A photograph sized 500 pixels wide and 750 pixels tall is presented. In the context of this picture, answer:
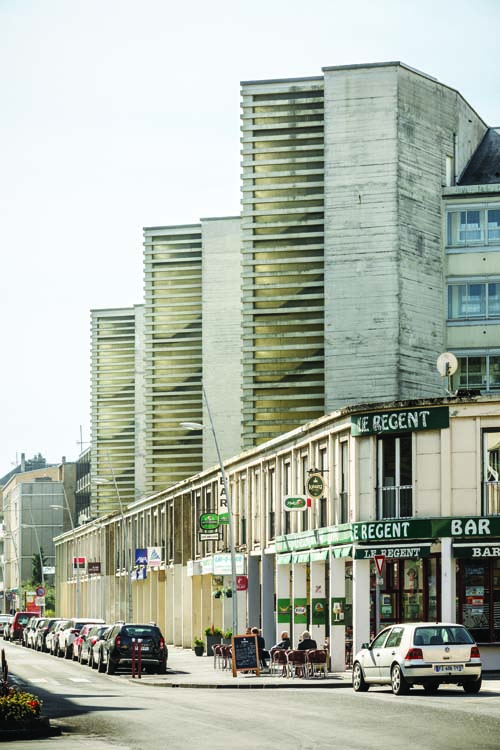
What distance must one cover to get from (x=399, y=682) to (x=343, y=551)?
13.5m

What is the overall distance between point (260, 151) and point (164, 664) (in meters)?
31.7

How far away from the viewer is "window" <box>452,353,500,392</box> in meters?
73.8

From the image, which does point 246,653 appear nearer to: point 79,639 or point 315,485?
point 315,485

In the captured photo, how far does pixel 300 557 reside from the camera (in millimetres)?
49062

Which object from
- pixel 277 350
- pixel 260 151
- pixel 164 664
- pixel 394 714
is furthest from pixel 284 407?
pixel 394 714

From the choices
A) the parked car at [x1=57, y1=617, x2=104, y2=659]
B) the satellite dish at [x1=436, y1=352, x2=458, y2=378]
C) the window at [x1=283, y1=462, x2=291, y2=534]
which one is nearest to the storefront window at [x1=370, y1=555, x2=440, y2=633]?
the satellite dish at [x1=436, y1=352, x2=458, y2=378]

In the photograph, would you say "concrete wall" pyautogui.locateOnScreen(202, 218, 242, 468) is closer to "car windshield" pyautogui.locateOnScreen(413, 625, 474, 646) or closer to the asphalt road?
the asphalt road

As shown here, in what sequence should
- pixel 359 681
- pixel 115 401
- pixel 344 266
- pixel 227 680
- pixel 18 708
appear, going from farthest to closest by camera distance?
pixel 115 401 → pixel 344 266 → pixel 227 680 → pixel 359 681 → pixel 18 708

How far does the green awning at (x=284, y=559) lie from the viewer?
166 feet

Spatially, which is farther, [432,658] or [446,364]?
[446,364]

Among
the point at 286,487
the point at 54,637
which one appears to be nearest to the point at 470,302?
the point at 286,487

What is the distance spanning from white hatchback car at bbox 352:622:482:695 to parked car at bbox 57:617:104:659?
3057 centimetres

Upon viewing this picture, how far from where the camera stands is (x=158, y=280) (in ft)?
314

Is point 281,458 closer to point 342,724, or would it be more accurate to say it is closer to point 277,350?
point 277,350
